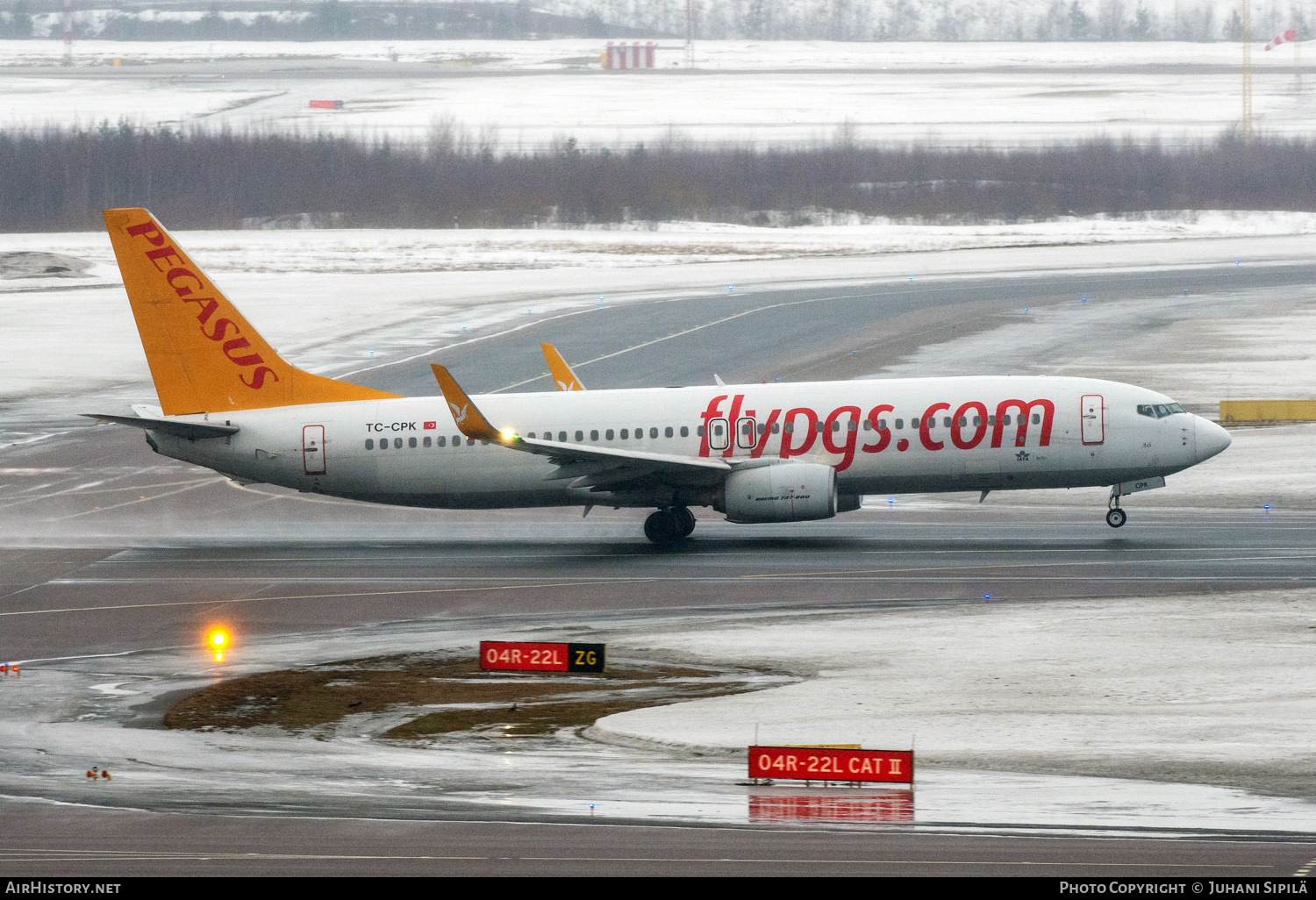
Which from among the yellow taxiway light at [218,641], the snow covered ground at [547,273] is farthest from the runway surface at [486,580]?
the snow covered ground at [547,273]

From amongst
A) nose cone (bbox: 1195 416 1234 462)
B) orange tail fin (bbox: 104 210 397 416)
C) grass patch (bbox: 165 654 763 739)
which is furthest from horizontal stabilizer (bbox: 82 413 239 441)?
nose cone (bbox: 1195 416 1234 462)

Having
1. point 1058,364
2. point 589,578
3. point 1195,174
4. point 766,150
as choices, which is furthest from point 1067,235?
point 589,578

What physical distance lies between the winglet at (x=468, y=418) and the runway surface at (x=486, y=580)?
3301 mm

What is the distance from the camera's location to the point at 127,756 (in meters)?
24.6

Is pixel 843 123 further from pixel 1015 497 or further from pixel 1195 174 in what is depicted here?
pixel 1015 497

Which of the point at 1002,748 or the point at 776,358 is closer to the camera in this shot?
the point at 1002,748

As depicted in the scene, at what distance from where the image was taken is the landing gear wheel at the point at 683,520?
43.4m

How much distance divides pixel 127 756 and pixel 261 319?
6432cm

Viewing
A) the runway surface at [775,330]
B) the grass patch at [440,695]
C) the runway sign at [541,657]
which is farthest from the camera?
the runway surface at [775,330]

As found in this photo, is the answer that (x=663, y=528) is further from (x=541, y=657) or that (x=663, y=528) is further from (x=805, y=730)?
(x=805, y=730)

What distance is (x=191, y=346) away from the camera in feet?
146

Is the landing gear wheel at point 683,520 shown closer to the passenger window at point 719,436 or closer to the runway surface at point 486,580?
the runway surface at point 486,580

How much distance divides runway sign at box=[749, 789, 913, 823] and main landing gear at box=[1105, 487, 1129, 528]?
23.3 meters

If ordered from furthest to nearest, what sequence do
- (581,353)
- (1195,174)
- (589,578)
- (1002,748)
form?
(1195,174)
(581,353)
(589,578)
(1002,748)
